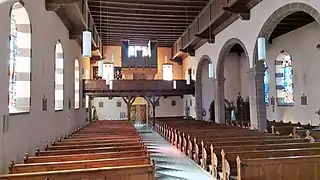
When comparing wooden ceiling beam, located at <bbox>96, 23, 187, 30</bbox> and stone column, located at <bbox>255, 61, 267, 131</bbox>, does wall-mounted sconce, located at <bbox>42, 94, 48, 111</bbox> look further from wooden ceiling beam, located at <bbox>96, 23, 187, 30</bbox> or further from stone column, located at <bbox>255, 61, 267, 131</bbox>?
wooden ceiling beam, located at <bbox>96, 23, 187, 30</bbox>

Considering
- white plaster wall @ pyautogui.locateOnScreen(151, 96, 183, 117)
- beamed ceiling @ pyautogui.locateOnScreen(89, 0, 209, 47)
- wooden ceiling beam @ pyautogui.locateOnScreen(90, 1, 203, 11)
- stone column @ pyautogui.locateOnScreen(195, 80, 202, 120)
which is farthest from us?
white plaster wall @ pyautogui.locateOnScreen(151, 96, 183, 117)

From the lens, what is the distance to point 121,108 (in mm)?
19922

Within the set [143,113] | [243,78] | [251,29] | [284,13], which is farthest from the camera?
[143,113]

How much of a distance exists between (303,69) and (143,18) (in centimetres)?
699

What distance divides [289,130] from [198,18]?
5.72 metres

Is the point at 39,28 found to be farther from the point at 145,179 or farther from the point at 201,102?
the point at 201,102

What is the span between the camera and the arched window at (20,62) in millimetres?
5741

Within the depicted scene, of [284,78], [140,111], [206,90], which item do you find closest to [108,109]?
[140,111]

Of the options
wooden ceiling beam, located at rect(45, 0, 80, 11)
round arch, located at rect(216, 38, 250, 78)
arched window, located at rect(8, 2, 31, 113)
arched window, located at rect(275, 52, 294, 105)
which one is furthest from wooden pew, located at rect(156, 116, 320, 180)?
arched window, located at rect(275, 52, 294, 105)

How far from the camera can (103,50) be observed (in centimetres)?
1866

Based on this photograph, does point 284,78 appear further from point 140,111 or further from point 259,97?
point 140,111

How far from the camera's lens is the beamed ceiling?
10938 mm

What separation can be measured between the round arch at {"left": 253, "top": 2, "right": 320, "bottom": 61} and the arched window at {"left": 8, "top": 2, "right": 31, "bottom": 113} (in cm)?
599

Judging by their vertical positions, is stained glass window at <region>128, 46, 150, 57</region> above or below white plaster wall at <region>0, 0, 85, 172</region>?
above
